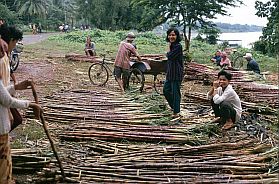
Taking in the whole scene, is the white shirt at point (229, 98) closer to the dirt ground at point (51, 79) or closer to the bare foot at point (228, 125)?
the bare foot at point (228, 125)

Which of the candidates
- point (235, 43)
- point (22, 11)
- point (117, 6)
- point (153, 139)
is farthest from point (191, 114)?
point (22, 11)

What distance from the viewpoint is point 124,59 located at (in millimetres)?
9586

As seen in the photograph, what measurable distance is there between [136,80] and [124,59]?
0.81 metres

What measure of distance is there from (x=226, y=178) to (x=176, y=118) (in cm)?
276

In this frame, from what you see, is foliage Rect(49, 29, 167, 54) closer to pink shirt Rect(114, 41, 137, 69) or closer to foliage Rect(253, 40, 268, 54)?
foliage Rect(253, 40, 268, 54)

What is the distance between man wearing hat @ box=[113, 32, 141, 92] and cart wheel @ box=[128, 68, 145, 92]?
0.22 meters

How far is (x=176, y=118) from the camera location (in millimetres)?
6789

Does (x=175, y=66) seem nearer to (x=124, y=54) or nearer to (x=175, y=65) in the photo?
(x=175, y=65)

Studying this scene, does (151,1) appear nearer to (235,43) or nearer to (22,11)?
(235,43)

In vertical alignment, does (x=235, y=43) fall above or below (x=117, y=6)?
below

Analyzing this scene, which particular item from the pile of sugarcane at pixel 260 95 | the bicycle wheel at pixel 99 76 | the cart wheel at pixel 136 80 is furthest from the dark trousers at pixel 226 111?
the bicycle wheel at pixel 99 76

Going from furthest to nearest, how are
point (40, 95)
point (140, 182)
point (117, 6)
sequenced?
point (117, 6) → point (40, 95) → point (140, 182)

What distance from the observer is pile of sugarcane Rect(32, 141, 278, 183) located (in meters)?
4.11

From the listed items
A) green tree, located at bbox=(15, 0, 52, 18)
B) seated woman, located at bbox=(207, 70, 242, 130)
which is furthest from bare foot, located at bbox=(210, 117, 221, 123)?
green tree, located at bbox=(15, 0, 52, 18)
